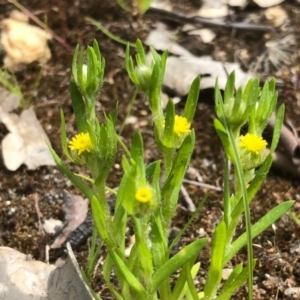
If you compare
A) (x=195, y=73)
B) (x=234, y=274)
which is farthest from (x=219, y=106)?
(x=195, y=73)

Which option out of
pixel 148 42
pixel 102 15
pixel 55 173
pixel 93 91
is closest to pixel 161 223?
pixel 93 91

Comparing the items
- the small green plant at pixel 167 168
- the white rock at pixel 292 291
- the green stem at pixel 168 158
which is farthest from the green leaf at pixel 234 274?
the white rock at pixel 292 291

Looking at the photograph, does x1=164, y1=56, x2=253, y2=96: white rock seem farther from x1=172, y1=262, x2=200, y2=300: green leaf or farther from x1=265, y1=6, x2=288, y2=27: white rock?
x1=172, y1=262, x2=200, y2=300: green leaf

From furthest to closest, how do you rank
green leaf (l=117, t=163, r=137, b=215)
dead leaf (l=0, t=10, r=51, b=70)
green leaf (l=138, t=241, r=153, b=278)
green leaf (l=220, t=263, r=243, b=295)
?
1. dead leaf (l=0, t=10, r=51, b=70)
2. green leaf (l=220, t=263, r=243, b=295)
3. green leaf (l=138, t=241, r=153, b=278)
4. green leaf (l=117, t=163, r=137, b=215)

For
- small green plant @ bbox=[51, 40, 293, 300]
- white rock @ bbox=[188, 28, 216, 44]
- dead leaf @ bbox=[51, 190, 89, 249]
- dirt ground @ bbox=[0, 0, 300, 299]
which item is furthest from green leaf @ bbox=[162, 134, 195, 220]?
white rock @ bbox=[188, 28, 216, 44]

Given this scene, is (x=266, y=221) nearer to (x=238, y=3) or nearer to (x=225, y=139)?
(x=225, y=139)

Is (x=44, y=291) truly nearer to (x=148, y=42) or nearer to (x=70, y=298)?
(x=70, y=298)
